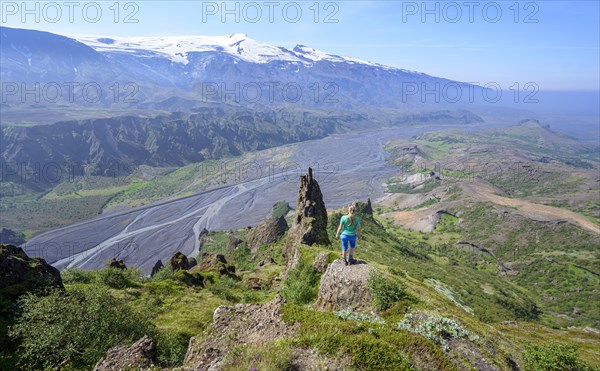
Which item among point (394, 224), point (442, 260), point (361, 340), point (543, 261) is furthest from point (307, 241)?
point (394, 224)

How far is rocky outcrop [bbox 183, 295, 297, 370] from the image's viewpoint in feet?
45.1

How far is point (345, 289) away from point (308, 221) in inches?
1631

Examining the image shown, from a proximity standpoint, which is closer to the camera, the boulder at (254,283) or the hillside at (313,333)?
the hillside at (313,333)

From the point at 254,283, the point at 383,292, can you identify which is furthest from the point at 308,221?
the point at 383,292

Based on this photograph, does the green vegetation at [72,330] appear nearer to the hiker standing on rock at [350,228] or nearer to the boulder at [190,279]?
the hiker standing on rock at [350,228]

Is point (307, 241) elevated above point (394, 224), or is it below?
above

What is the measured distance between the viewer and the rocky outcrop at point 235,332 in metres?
13.7

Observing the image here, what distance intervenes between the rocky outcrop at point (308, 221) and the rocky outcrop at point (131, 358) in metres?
40.1

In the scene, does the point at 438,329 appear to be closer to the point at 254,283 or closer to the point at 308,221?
the point at 254,283

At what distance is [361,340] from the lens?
11875mm

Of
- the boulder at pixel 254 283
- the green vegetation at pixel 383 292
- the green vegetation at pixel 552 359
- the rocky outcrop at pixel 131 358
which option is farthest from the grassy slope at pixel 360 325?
the rocky outcrop at pixel 131 358

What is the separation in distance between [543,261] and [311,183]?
104243mm

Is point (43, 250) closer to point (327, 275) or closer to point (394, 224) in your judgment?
point (394, 224)

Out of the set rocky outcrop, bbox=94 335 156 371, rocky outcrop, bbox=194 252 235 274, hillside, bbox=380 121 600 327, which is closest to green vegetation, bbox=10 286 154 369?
rocky outcrop, bbox=94 335 156 371
